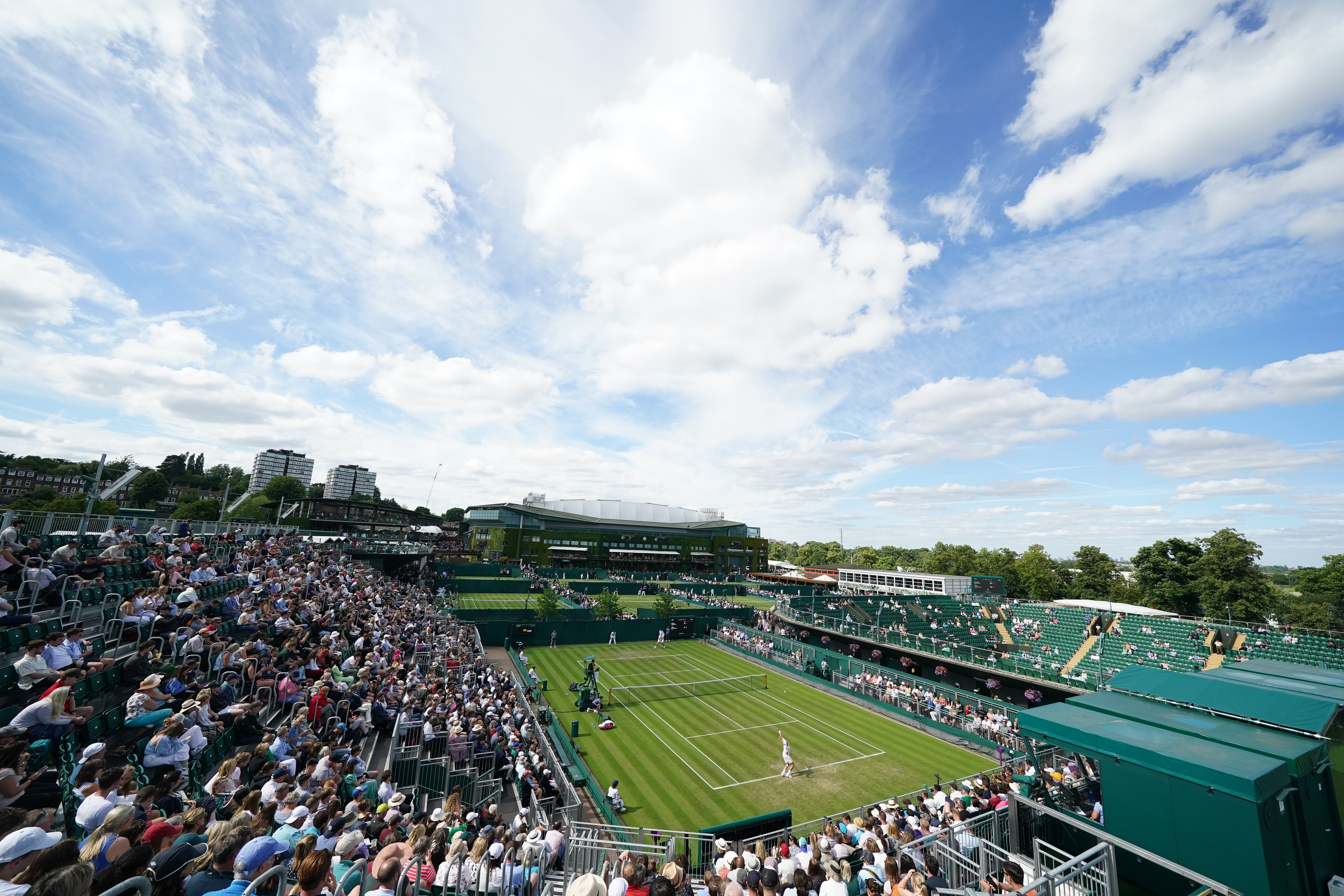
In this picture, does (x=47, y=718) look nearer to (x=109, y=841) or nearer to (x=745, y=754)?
(x=109, y=841)

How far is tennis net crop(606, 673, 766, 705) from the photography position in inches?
1245

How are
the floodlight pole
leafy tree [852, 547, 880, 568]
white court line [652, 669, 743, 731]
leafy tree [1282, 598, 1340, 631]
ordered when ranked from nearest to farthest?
1. the floodlight pole
2. white court line [652, 669, 743, 731]
3. leafy tree [1282, 598, 1340, 631]
4. leafy tree [852, 547, 880, 568]

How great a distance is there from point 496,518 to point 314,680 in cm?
9668

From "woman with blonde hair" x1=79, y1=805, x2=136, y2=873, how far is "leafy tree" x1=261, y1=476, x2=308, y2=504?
432 feet

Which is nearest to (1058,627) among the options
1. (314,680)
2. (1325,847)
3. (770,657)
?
(770,657)

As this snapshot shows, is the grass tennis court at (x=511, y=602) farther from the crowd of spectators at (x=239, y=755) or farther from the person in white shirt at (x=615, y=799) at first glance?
the person in white shirt at (x=615, y=799)

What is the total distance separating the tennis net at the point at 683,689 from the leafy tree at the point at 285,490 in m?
111

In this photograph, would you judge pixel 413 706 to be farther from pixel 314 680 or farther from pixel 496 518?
pixel 496 518

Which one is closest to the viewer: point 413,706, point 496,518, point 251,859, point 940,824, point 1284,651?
point 251,859

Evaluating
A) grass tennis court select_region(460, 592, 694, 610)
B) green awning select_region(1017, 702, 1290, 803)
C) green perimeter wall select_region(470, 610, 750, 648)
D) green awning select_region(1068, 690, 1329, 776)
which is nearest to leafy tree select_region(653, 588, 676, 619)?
green perimeter wall select_region(470, 610, 750, 648)

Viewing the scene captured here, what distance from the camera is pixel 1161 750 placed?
836 cm

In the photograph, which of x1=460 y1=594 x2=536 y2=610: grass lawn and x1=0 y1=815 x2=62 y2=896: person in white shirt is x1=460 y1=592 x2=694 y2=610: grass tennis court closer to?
x1=460 y1=594 x2=536 y2=610: grass lawn

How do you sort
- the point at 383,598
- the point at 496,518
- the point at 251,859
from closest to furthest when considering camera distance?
1. the point at 251,859
2. the point at 383,598
3. the point at 496,518

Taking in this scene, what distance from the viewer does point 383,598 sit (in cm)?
3584
